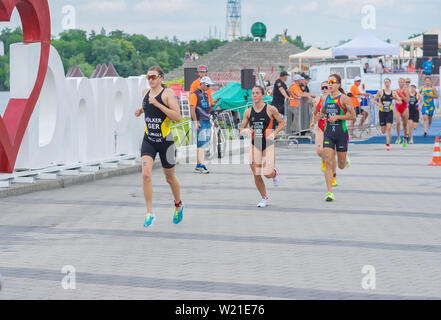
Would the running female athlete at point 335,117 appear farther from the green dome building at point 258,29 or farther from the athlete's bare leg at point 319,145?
the green dome building at point 258,29

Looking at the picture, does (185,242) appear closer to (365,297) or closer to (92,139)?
(365,297)

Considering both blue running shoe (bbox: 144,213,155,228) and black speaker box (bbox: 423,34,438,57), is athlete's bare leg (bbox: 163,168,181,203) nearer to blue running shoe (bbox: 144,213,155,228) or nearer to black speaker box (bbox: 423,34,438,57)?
blue running shoe (bbox: 144,213,155,228)

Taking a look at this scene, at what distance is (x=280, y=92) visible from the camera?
21.8m

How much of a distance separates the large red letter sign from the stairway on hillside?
218 ft

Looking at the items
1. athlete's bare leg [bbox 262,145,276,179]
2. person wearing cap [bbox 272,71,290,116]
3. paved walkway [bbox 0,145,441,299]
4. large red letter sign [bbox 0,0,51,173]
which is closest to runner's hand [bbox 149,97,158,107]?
paved walkway [bbox 0,145,441,299]

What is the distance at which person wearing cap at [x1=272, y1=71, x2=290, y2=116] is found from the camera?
21.6 m

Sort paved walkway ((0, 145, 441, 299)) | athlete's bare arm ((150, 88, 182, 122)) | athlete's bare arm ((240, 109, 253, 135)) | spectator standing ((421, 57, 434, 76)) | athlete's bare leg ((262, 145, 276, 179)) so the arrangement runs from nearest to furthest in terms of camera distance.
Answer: paved walkway ((0, 145, 441, 299)) → athlete's bare arm ((150, 88, 182, 122)) → athlete's bare arm ((240, 109, 253, 135)) → athlete's bare leg ((262, 145, 276, 179)) → spectator standing ((421, 57, 434, 76))

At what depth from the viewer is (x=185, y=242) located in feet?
29.2

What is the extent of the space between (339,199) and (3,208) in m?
4.83

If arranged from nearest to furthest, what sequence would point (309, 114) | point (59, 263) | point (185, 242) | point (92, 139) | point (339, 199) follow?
point (59, 263) < point (185, 242) < point (339, 199) < point (92, 139) < point (309, 114)

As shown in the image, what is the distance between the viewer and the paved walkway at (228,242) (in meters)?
6.75

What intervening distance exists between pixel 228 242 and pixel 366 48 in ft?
110
